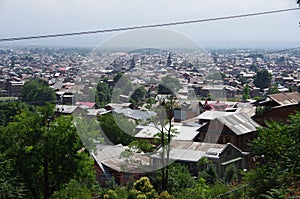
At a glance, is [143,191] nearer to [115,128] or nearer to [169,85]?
[169,85]

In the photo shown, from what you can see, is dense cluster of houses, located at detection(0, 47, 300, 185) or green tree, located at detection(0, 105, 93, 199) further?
dense cluster of houses, located at detection(0, 47, 300, 185)

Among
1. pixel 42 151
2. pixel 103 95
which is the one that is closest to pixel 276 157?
pixel 42 151

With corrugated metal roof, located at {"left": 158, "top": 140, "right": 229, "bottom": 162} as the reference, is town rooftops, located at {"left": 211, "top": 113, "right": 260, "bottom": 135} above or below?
above

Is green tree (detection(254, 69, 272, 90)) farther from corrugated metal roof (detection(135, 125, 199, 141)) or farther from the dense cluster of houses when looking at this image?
corrugated metal roof (detection(135, 125, 199, 141))

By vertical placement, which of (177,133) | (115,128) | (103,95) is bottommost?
(115,128)

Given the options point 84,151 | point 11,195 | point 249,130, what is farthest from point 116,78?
point 249,130

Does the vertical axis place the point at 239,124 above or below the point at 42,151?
below

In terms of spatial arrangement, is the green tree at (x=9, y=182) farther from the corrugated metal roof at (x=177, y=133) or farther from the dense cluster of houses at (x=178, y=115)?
the corrugated metal roof at (x=177, y=133)

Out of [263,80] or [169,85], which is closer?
[169,85]

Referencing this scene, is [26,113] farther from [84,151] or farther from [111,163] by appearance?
[111,163]

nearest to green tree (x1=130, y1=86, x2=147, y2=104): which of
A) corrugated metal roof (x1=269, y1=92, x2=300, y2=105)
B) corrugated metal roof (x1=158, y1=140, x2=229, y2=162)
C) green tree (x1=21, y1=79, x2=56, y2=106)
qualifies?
corrugated metal roof (x1=158, y1=140, x2=229, y2=162)

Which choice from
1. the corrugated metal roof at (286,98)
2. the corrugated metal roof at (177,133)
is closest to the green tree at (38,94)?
the corrugated metal roof at (177,133)
